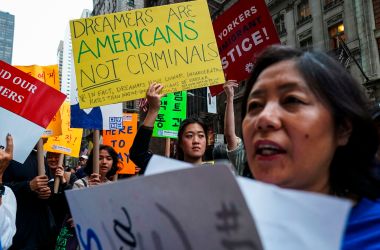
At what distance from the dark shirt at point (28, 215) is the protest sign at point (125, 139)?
10.2ft

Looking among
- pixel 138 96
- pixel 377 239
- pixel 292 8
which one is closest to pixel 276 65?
pixel 377 239

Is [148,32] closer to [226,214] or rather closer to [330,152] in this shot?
[330,152]

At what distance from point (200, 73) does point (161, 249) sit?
2.83 meters

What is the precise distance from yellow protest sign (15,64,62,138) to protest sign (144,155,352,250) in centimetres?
439

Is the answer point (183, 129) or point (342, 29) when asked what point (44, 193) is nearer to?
point (183, 129)

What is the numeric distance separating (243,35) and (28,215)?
2.99 m

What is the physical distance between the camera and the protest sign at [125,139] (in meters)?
6.78

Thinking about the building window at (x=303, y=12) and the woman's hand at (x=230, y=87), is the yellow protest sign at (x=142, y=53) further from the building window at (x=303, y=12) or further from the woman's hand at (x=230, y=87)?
the building window at (x=303, y=12)

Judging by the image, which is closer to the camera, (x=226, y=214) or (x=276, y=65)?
(x=226, y=214)

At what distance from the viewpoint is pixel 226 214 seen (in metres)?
0.63

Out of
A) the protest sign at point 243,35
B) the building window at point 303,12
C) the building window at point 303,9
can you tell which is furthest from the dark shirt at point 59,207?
the building window at point 303,9

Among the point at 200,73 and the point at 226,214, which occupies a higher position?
the point at 200,73

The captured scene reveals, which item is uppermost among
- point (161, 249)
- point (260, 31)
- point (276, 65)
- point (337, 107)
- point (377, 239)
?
point (260, 31)

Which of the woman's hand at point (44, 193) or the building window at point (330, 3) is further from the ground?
the building window at point (330, 3)
